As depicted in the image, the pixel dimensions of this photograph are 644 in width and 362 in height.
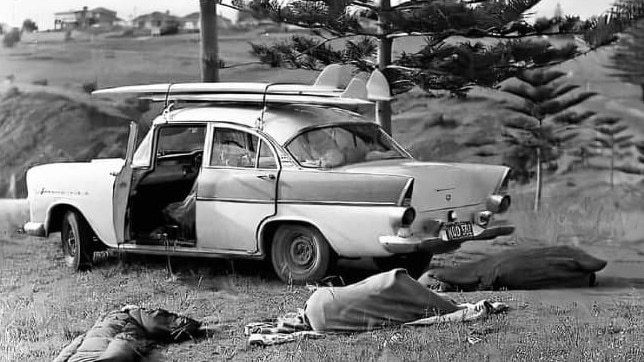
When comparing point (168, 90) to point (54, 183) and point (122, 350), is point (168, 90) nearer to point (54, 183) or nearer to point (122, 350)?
point (54, 183)

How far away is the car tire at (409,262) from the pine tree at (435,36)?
681 millimetres

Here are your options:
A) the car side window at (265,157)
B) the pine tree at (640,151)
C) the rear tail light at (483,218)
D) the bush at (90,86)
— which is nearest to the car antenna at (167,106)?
the bush at (90,86)

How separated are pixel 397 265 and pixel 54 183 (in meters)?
1.88

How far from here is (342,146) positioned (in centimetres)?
487

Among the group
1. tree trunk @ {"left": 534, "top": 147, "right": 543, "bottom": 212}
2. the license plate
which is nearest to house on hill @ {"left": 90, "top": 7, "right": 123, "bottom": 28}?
the license plate

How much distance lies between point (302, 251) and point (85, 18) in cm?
155

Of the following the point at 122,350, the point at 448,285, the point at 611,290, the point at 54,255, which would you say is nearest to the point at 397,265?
the point at 448,285

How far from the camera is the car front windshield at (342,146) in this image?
4.82m

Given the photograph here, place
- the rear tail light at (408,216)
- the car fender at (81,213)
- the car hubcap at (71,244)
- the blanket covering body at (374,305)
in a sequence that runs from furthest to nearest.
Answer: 1. the car hubcap at (71,244)
2. the car fender at (81,213)
3. the rear tail light at (408,216)
4. the blanket covering body at (374,305)

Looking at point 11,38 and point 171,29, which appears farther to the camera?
point 11,38

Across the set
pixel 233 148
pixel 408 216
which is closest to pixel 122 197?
pixel 233 148

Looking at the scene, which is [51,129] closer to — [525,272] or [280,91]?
[280,91]

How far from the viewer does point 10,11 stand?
5168 millimetres

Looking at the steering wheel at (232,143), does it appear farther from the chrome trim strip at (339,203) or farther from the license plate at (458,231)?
the license plate at (458,231)
